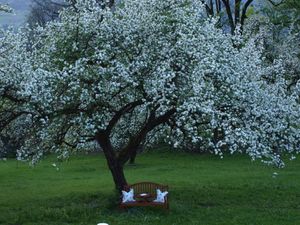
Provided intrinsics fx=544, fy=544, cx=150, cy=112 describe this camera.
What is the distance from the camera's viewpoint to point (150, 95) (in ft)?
48.7

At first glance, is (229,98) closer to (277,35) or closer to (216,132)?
(216,132)

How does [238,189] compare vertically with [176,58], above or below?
below

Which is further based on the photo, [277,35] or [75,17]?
[277,35]

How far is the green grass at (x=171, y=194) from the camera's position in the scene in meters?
15.1

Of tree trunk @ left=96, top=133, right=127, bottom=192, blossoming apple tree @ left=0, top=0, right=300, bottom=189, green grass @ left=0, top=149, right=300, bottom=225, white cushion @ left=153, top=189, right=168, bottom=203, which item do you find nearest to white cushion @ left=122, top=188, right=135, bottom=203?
green grass @ left=0, top=149, right=300, bottom=225

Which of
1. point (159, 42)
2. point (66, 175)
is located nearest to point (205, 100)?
point (159, 42)

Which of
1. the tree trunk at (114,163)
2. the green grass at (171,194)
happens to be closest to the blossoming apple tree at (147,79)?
the tree trunk at (114,163)

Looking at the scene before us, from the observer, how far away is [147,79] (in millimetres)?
15039

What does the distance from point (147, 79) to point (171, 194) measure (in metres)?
6.03

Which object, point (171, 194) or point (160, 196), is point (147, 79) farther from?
point (171, 194)

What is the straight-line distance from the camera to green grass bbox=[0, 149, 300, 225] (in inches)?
594

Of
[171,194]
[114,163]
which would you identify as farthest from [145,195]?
[171,194]

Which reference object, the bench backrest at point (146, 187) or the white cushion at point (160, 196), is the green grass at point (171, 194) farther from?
the bench backrest at point (146, 187)

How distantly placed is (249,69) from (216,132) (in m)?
2.15
